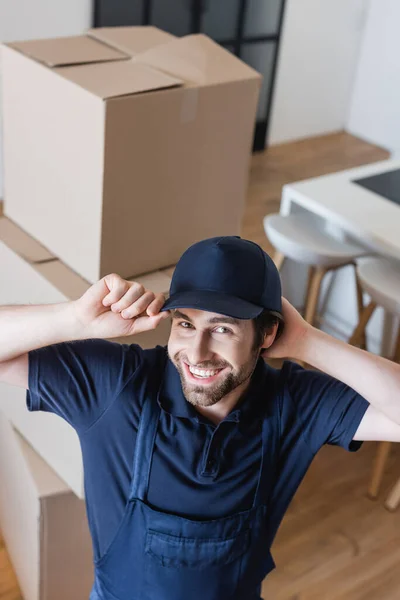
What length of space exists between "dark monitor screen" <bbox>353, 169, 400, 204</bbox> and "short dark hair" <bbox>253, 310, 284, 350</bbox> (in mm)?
1786

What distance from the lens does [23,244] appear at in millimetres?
1807

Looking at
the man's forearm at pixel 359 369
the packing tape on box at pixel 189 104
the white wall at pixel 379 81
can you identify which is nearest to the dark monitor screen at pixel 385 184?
the packing tape on box at pixel 189 104

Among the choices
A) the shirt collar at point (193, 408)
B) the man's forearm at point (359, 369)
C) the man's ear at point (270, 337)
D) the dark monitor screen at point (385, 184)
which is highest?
the man's ear at point (270, 337)

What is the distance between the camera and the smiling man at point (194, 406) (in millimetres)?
1252

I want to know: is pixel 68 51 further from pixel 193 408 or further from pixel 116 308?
pixel 193 408

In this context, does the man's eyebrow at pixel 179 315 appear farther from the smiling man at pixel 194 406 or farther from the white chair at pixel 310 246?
the white chair at pixel 310 246

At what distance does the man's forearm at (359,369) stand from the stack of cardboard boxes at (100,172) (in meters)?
0.46

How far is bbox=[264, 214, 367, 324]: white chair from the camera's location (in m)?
2.83

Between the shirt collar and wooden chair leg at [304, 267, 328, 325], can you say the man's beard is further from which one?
wooden chair leg at [304, 267, 328, 325]

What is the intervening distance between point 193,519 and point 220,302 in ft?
1.37

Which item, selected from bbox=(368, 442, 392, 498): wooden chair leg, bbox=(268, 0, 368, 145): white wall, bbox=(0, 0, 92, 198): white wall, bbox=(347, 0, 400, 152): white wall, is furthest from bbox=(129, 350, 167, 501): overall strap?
bbox=(347, 0, 400, 152): white wall

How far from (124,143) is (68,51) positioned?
1.01 ft

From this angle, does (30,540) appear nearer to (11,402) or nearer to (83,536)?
(83,536)

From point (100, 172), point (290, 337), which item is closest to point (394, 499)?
point (290, 337)
